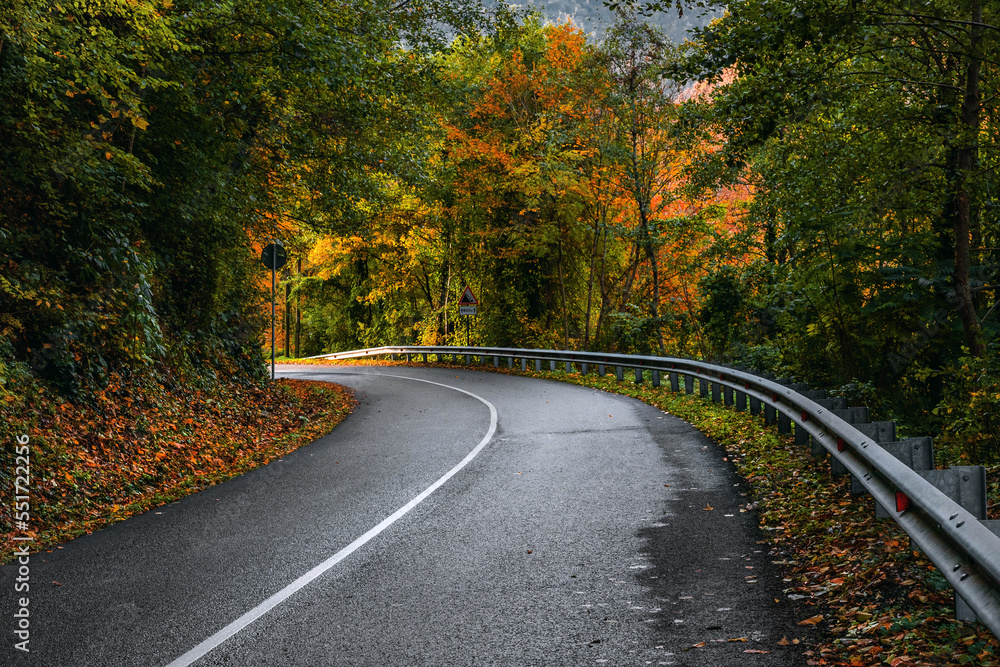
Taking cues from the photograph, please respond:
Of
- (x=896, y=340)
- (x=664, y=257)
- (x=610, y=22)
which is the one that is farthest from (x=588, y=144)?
(x=896, y=340)

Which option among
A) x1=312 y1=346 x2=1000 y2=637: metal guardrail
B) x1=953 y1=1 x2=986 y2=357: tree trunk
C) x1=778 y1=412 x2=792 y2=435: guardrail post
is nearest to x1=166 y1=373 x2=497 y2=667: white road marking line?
x1=312 y1=346 x2=1000 y2=637: metal guardrail

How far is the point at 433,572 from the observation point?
5.84m

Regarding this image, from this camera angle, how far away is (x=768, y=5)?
854 centimetres

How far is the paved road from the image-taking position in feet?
14.6

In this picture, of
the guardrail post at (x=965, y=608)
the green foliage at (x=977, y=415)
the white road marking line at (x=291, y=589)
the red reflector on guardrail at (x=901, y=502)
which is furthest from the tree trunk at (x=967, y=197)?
the white road marking line at (x=291, y=589)

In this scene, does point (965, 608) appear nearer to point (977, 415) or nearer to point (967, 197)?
point (977, 415)

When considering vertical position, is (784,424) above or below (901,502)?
below

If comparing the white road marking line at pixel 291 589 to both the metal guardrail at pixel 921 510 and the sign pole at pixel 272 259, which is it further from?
the sign pole at pixel 272 259

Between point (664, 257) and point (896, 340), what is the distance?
66.1ft

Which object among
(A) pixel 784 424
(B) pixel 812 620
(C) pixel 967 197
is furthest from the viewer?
(C) pixel 967 197

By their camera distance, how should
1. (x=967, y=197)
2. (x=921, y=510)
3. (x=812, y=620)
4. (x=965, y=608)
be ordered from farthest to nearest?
(x=967, y=197), (x=812, y=620), (x=921, y=510), (x=965, y=608)

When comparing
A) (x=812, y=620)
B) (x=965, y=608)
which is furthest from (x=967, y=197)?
(x=965, y=608)

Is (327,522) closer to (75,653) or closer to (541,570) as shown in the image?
(541,570)

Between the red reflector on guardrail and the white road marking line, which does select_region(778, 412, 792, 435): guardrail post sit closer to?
the white road marking line
